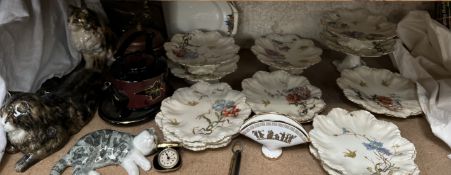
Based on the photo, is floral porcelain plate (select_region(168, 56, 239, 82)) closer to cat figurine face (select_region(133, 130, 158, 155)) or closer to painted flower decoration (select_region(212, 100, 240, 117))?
painted flower decoration (select_region(212, 100, 240, 117))

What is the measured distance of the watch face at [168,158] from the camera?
28.5 inches

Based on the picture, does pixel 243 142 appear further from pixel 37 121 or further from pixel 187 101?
pixel 37 121

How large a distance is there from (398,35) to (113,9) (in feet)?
2.50

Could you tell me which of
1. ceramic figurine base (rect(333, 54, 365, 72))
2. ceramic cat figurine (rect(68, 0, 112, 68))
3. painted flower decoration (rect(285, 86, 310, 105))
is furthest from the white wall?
ceramic cat figurine (rect(68, 0, 112, 68))

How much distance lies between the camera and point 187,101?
2.84 feet

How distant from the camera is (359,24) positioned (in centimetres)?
103

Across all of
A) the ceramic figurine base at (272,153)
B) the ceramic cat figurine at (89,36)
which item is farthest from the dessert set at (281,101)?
the ceramic cat figurine at (89,36)

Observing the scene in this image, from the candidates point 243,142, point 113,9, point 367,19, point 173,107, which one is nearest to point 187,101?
point 173,107

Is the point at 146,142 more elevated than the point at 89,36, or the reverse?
the point at 89,36

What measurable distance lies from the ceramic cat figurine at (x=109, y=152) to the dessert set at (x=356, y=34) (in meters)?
0.52

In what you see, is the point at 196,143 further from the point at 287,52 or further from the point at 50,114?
the point at 287,52

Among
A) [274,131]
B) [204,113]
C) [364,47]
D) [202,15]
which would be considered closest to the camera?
[274,131]

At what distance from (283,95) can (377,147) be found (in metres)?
0.24

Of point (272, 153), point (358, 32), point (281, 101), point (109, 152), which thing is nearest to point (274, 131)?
point (272, 153)
